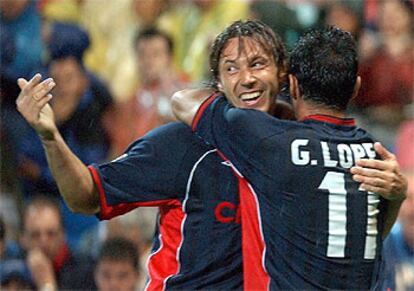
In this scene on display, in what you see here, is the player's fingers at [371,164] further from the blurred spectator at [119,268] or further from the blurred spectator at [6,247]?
the blurred spectator at [6,247]

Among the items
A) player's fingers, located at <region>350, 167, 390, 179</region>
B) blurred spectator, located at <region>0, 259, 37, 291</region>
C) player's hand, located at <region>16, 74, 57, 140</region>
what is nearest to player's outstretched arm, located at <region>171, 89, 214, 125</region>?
player's hand, located at <region>16, 74, 57, 140</region>

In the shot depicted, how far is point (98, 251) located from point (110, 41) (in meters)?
2.10

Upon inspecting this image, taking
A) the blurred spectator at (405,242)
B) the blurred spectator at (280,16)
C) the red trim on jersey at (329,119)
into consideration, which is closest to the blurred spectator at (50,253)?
the blurred spectator at (405,242)

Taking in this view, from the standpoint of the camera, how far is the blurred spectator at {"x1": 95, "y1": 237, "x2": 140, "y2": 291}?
6664 mm

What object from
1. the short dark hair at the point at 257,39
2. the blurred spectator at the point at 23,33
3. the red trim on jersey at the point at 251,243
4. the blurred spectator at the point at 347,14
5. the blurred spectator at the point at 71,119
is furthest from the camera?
the blurred spectator at the point at 347,14

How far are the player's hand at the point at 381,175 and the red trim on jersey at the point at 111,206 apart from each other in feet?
2.48

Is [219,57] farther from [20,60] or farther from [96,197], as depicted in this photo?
[20,60]

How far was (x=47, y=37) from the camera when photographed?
27.3ft

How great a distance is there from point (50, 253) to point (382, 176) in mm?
3809

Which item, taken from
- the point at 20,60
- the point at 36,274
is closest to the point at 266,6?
the point at 20,60

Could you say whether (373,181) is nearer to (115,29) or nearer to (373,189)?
(373,189)

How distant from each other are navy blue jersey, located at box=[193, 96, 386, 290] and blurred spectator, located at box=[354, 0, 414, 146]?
4.23m

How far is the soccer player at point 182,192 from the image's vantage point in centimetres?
410

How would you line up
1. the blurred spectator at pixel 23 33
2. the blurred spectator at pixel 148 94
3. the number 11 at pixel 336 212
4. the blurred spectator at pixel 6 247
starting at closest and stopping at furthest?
the number 11 at pixel 336 212 → the blurred spectator at pixel 6 247 → the blurred spectator at pixel 23 33 → the blurred spectator at pixel 148 94
